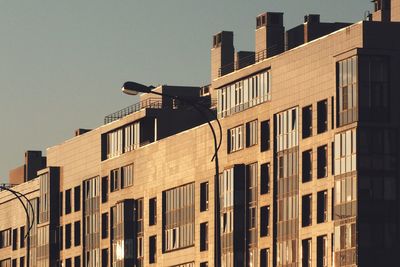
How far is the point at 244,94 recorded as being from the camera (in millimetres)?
108375

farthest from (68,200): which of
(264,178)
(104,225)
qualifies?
(264,178)

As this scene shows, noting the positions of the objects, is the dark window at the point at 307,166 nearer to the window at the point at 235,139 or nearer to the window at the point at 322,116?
the window at the point at 322,116

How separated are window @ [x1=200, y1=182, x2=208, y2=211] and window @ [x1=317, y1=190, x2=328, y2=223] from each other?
1817cm

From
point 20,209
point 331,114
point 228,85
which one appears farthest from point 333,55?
point 20,209

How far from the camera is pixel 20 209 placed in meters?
157

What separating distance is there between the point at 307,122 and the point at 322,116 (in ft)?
6.33

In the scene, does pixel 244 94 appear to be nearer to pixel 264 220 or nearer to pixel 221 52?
pixel 264 220

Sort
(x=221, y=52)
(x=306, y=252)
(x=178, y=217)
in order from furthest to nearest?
(x=221, y=52), (x=178, y=217), (x=306, y=252)

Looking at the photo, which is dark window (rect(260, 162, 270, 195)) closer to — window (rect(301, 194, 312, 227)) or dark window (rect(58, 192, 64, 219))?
window (rect(301, 194, 312, 227))

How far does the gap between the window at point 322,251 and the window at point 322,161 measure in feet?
11.7

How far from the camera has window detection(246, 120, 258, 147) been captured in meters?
106

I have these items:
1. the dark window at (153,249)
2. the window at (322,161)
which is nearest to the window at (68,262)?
the dark window at (153,249)

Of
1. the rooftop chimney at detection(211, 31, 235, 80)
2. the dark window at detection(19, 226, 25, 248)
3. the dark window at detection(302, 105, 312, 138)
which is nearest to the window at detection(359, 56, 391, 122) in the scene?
the dark window at detection(302, 105, 312, 138)

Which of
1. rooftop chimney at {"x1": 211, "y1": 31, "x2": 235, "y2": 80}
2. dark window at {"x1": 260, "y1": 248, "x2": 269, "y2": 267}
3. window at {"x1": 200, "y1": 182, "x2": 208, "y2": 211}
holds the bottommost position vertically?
dark window at {"x1": 260, "y1": 248, "x2": 269, "y2": 267}
